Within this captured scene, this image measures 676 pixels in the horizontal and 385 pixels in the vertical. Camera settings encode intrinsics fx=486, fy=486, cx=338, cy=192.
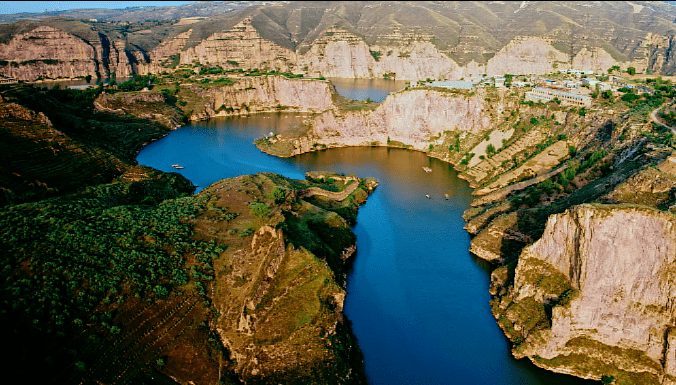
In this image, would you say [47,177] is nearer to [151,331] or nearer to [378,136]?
[151,331]

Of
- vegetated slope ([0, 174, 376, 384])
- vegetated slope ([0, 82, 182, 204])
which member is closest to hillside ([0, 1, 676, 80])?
Answer: vegetated slope ([0, 82, 182, 204])

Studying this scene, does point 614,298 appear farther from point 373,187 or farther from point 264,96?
point 264,96

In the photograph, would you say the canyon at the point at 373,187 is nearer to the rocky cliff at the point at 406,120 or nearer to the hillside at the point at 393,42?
the rocky cliff at the point at 406,120

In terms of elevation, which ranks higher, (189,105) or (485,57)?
(485,57)

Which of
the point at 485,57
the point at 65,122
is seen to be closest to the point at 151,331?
the point at 65,122

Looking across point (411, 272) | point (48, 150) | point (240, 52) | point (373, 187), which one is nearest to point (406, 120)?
point (373, 187)

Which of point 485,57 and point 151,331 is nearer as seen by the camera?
point 151,331
